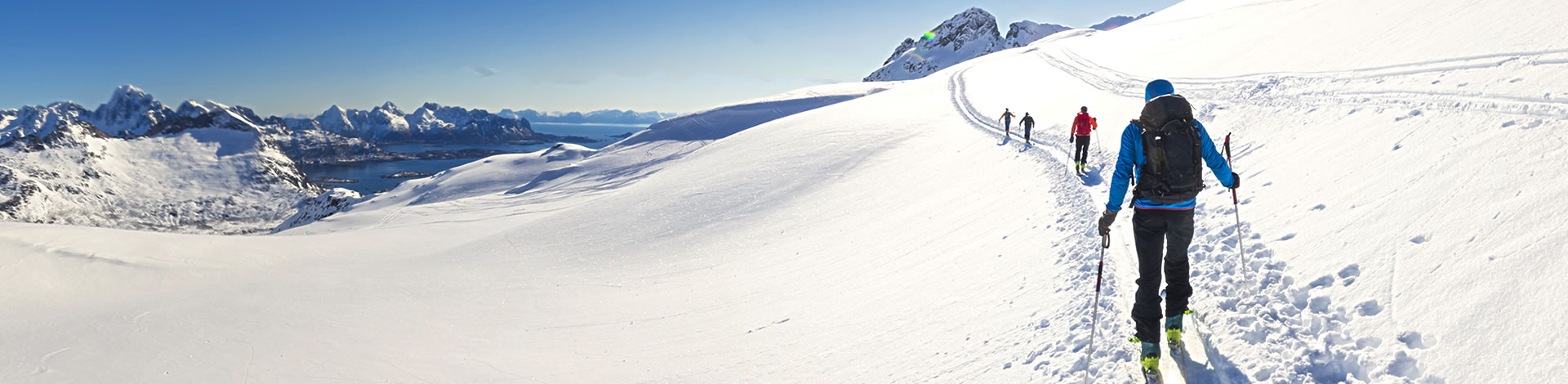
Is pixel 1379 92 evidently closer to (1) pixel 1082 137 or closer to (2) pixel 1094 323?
(1) pixel 1082 137

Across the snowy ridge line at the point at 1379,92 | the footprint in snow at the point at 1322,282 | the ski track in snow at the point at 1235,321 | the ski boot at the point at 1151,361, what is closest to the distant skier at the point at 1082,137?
the snowy ridge line at the point at 1379,92

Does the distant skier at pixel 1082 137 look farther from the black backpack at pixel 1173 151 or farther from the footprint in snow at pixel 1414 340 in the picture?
the black backpack at pixel 1173 151

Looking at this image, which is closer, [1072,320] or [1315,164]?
[1072,320]

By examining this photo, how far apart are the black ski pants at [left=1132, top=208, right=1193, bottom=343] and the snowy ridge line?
5.51m

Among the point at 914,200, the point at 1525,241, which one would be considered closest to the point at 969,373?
the point at 1525,241

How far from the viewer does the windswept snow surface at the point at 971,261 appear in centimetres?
504

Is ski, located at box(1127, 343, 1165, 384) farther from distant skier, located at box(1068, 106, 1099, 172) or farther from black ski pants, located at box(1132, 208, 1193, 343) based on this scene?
distant skier, located at box(1068, 106, 1099, 172)

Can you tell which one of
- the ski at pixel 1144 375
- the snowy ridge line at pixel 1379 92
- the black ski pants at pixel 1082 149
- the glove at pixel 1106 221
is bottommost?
the ski at pixel 1144 375

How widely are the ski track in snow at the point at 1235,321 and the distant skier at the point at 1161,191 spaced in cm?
52

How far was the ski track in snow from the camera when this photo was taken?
4578 millimetres

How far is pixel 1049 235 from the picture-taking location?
10195mm

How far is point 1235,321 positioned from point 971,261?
5.01 m

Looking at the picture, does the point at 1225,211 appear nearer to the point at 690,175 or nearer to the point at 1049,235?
the point at 1049,235

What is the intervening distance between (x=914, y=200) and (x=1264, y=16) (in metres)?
23.4
